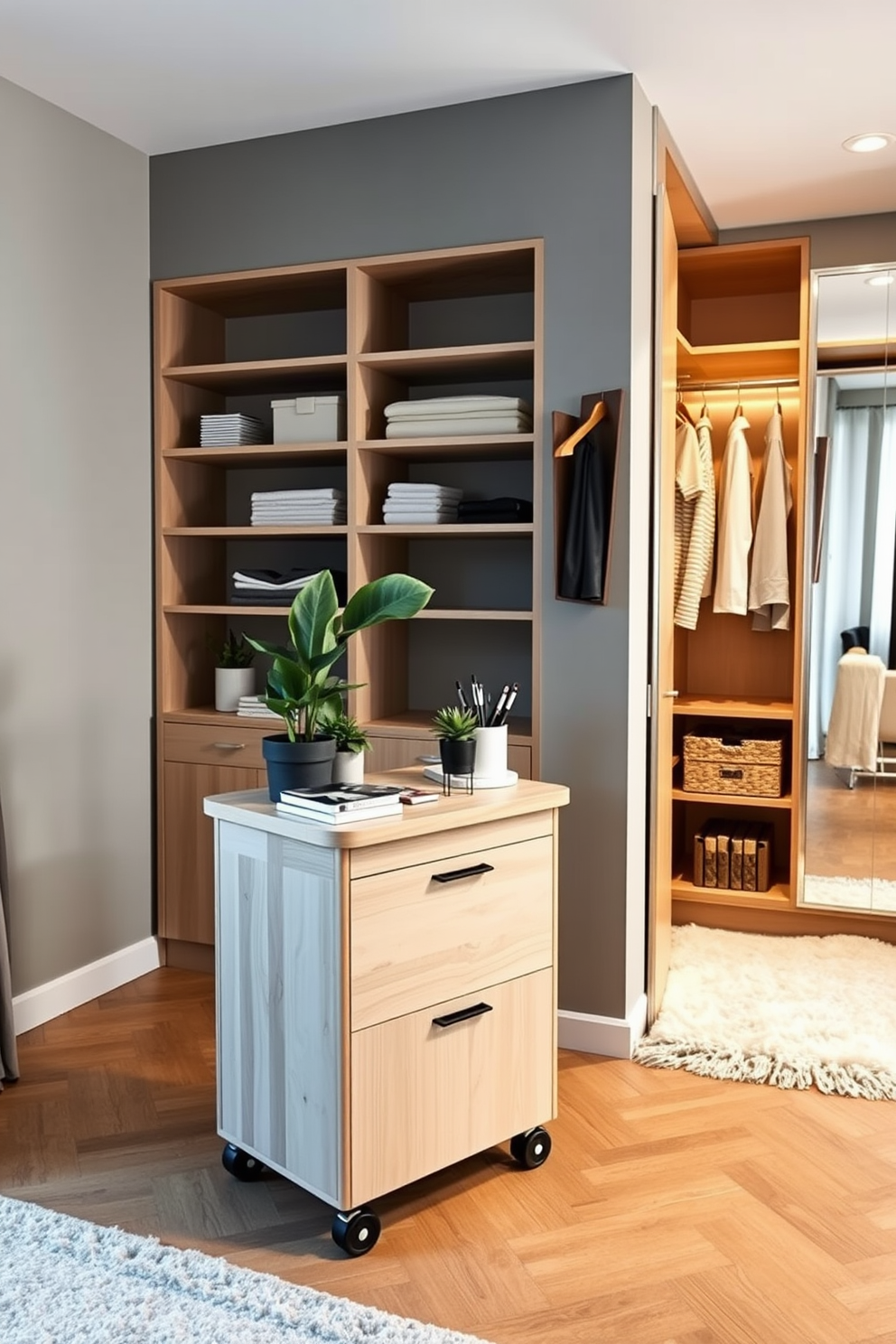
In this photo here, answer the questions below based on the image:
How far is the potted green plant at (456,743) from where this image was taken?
8.25ft

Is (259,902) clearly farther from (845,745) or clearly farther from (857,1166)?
(845,745)

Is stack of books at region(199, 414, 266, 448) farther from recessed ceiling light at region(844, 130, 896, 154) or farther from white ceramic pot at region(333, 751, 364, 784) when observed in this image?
recessed ceiling light at region(844, 130, 896, 154)

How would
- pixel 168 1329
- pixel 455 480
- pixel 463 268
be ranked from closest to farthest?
pixel 168 1329 → pixel 463 268 → pixel 455 480

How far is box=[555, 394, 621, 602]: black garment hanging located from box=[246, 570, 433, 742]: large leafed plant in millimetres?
758

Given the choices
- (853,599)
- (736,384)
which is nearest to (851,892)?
(853,599)

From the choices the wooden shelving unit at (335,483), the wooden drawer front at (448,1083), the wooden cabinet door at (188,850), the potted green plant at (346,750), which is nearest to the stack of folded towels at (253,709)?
the wooden shelving unit at (335,483)

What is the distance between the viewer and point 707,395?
14.6ft

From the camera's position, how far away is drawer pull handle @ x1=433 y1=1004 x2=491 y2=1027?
90.7 inches

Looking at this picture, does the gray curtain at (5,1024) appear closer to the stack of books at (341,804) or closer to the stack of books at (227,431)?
the stack of books at (341,804)

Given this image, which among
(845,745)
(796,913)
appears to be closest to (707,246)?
(845,745)

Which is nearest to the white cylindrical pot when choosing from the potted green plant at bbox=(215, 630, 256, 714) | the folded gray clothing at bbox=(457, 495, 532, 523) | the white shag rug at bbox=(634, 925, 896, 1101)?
the potted green plant at bbox=(215, 630, 256, 714)

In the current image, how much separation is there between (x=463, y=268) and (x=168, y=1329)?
2726 mm

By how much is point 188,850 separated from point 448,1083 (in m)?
1.63

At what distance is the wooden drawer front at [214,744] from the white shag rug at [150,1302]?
1.61 meters
